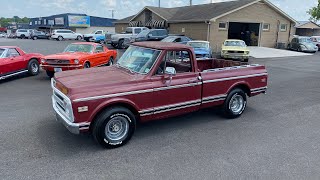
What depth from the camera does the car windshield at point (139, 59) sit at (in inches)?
193

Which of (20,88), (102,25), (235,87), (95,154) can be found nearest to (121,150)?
(95,154)

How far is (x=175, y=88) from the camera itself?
199 inches

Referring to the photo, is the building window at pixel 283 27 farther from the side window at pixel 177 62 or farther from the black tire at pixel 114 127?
the black tire at pixel 114 127

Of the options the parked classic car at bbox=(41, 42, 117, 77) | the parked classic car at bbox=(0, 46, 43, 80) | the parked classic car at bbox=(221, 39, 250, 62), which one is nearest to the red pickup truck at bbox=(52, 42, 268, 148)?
the parked classic car at bbox=(41, 42, 117, 77)

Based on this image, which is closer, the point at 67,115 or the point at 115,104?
the point at 67,115

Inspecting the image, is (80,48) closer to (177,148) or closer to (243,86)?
(243,86)

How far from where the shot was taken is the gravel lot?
12.5ft

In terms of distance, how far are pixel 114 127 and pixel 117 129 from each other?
75mm

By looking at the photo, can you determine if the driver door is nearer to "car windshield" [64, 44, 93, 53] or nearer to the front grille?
the front grille

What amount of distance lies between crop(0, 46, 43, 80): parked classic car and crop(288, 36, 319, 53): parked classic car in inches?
1061

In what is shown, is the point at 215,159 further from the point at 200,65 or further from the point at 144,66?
the point at 200,65

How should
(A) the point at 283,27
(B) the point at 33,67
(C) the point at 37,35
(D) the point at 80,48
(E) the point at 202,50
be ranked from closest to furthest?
(B) the point at 33,67
(D) the point at 80,48
(E) the point at 202,50
(A) the point at 283,27
(C) the point at 37,35

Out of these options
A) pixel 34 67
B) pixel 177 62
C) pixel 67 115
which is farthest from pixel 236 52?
pixel 67 115

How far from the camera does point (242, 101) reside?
639cm
